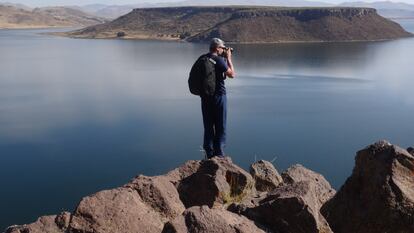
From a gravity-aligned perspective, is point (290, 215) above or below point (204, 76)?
below

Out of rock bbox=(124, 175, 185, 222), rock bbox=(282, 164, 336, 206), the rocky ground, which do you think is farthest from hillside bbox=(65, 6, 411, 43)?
the rocky ground

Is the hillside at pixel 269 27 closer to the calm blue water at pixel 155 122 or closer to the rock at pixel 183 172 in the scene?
the calm blue water at pixel 155 122

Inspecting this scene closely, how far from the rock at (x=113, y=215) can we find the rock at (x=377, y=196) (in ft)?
5.73

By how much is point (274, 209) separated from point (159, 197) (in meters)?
1.30

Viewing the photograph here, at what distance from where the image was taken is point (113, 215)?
15.6 ft

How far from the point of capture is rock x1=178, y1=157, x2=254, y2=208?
5.81 meters

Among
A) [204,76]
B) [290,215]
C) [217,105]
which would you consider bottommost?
[290,215]

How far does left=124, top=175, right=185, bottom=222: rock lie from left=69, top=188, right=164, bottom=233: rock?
0.79 feet

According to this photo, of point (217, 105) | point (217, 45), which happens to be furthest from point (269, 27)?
point (217, 45)

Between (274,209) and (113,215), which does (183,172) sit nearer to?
(113,215)

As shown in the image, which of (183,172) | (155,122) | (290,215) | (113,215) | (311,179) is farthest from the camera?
(155,122)

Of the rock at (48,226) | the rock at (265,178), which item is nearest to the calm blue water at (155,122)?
the rock at (265,178)

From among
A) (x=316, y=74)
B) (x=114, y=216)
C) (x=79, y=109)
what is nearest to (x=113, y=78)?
(x=79, y=109)

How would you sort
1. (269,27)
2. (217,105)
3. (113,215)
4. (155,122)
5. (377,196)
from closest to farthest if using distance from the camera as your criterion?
(113,215), (377,196), (217,105), (155,122), (269,27)
